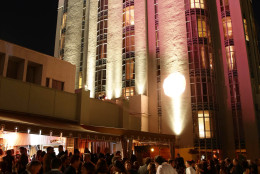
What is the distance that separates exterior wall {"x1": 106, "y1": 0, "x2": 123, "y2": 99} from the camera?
3609cm

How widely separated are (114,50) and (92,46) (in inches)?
178

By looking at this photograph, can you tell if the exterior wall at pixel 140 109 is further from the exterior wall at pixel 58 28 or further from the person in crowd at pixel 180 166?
the exterior wall at pixel 58 28

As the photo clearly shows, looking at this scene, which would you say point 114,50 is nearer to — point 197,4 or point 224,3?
point 197,4

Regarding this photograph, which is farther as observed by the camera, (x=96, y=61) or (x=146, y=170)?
(x=96, y=61)

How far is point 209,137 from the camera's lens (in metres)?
28.7

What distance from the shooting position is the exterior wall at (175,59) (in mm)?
30106

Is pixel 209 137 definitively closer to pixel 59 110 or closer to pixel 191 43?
pixel 191 43

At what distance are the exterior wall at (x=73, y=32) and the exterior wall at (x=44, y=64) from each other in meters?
15.0

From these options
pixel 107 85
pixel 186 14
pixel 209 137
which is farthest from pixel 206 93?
pixel 107 85

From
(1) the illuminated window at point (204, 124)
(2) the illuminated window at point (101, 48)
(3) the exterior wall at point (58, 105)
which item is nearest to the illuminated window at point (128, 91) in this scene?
(2) the illuminated window at point (101, 48)

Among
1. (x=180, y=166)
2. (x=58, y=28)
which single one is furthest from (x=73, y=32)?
(x=180, y=166)

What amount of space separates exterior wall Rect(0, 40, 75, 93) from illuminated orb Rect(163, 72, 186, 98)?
38.6 ft

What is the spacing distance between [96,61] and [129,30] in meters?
6.91

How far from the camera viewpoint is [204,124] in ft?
95.7
